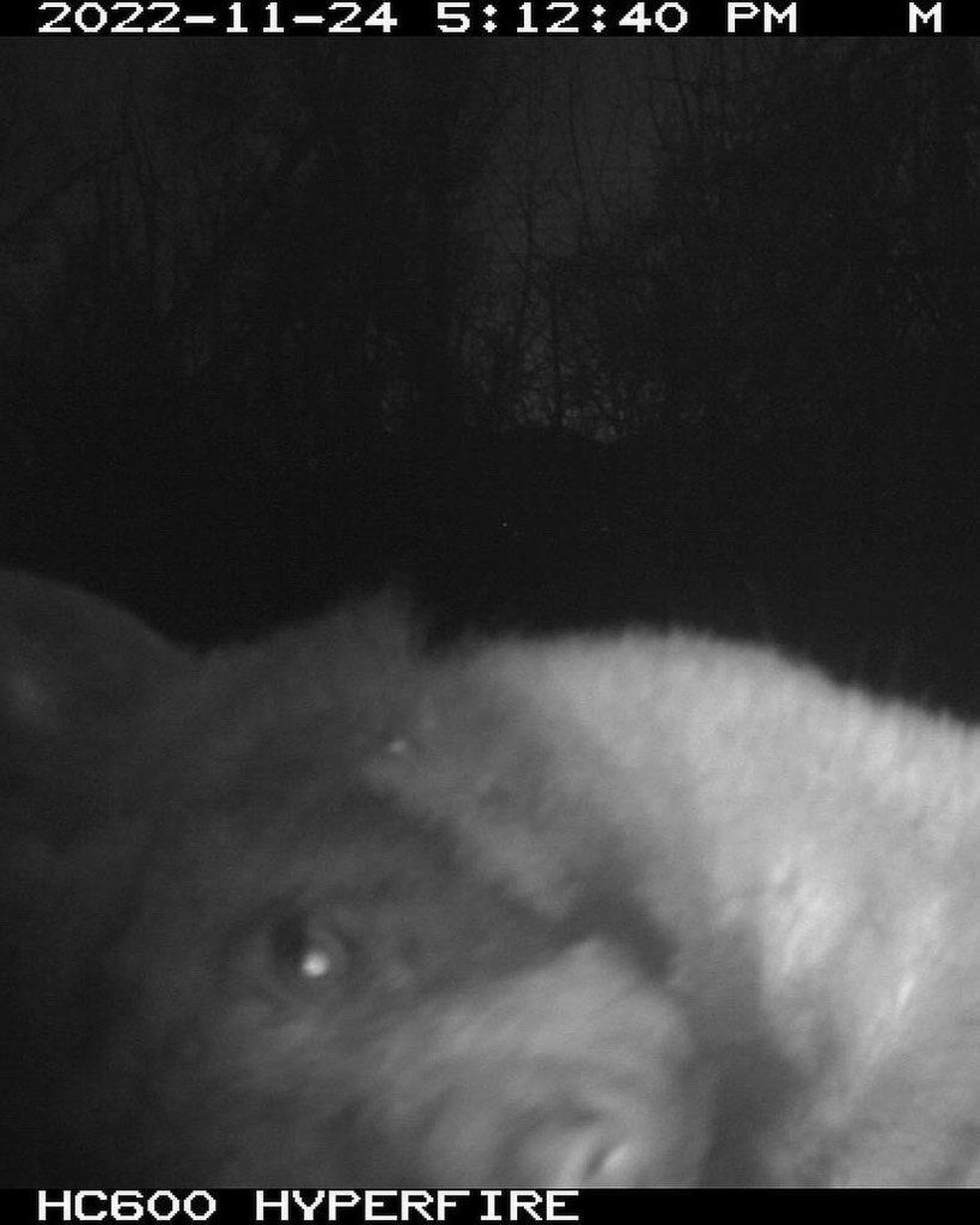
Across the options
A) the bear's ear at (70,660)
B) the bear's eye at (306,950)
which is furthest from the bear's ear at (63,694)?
the bear's eye at (306,950)

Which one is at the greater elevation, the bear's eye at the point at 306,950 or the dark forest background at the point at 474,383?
the dark forest background at the point at 474,383

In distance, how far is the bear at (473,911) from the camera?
0.59 metres

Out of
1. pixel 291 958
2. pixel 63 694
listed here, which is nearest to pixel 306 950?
pixel 291 958

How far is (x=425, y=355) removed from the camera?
0.83m

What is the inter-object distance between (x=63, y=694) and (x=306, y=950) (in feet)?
0.59

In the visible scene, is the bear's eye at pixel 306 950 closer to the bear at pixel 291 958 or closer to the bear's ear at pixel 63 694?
the bear at pixel 291 958

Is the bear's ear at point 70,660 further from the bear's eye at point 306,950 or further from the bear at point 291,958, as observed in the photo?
the bear's eye at point 306,950

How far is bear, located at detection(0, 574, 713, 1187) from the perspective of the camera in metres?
0.59

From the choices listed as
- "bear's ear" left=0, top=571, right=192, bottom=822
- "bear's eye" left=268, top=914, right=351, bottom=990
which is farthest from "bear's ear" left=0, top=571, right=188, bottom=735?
"bear's eye" left=268, top=914, right=351, bottom=990

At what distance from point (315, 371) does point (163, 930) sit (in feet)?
1.26

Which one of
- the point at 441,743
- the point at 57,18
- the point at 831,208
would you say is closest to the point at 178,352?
the point at 57,18

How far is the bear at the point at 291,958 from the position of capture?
591 millimetres

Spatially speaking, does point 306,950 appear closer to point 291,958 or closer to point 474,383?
point 291,958

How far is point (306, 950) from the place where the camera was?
1.98 ft
